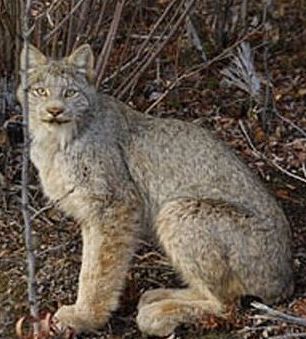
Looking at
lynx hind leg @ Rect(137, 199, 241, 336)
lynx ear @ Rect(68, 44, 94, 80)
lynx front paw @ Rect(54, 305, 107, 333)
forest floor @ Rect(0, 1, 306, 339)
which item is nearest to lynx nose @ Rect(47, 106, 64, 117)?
lynx ear @ Rect(68, 44, 94, 80)

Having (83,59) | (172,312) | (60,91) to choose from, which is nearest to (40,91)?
(60,91)

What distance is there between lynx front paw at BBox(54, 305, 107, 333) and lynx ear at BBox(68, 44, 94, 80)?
1.17m

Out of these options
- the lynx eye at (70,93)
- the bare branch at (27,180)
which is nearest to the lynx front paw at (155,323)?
the bare branch at (27,180)

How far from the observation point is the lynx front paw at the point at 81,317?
572cm

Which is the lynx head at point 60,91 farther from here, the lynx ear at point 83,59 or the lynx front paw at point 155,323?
the lynx front paw at point 155,323

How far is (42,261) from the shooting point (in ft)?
21.4

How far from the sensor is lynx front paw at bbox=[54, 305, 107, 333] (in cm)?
572

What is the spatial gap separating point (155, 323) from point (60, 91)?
3.95 feet

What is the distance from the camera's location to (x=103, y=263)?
5.86 m

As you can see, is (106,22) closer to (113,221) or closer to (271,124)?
(271,124)

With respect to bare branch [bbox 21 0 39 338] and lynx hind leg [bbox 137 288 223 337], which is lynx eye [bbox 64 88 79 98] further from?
lynx hind leg [bbox 137 288 223 337]

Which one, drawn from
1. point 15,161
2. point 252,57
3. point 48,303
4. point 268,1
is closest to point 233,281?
point 48,303

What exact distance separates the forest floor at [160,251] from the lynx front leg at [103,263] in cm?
11

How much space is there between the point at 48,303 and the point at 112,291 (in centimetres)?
43
